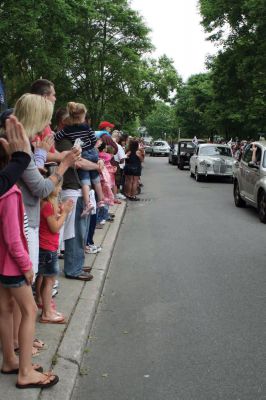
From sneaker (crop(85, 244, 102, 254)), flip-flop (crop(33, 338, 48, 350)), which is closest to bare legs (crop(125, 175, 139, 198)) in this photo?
sneaker (crop(85, 244, 102, 254))

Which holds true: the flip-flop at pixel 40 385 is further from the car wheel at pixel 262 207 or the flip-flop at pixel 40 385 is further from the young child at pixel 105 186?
the car wheel at pixel 262 207

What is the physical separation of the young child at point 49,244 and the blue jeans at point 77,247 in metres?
1.25

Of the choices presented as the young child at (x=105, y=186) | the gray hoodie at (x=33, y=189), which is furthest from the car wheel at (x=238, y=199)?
the gray hoodie at (x=33, y=189)

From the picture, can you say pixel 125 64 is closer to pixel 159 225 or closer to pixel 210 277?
pixel 159 225

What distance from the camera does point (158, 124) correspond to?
116m

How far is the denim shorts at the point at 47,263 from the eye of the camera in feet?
15.1

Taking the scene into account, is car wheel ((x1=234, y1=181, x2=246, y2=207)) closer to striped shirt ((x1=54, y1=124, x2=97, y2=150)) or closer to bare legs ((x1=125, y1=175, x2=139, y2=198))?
bare legs ((x1=125, y1=175, x2=139, y2=198))

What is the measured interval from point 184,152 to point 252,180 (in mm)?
19833

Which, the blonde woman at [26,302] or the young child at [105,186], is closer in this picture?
the blonde woman at [26,302]

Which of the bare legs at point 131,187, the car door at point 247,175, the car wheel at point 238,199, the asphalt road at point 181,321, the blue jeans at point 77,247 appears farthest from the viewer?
the bare legs at point 131,187

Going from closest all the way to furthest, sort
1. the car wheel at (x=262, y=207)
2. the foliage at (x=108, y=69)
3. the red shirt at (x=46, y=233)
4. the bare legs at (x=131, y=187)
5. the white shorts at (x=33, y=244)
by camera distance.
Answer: the white shorts at (x=33, y=244) < the red shirt at (x=46, y=233) < the car wheel at (x=262, y=207) < the bare legs at (x=131, y=187) < the foliage at (x=108, y=69)

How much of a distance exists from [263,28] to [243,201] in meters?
9.89

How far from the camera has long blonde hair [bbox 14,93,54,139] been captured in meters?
3.55

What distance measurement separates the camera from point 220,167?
71.7ft
